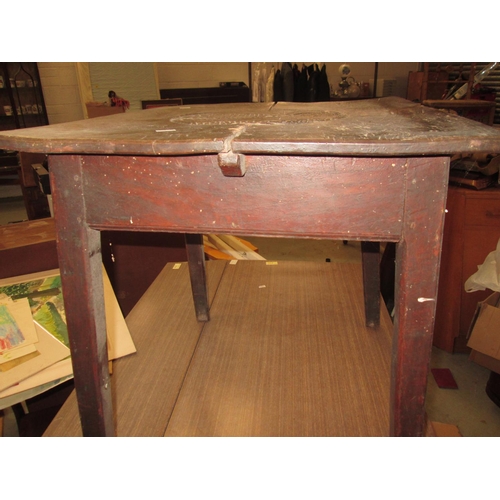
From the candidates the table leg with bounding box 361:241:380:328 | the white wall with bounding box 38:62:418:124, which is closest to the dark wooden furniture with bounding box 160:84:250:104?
the white wall with bounding box 38:62:418:124

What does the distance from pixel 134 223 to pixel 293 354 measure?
0.72 m

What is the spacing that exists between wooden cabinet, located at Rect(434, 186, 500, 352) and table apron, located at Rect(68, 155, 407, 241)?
1.44m

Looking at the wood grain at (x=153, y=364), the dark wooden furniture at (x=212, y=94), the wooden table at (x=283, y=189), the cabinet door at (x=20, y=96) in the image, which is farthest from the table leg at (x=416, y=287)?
the cabinet door at (x=20, y=96)

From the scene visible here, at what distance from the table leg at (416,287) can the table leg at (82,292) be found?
0.45 m

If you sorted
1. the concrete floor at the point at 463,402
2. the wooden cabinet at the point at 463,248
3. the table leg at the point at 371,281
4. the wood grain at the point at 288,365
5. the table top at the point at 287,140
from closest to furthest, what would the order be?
the table top at the point at 287,140
the wood grain at the point at 288,365
the table leg at the point at 371,281
the concrete floor at the point at 463,402
the wooden cabinet at the point at 463,248

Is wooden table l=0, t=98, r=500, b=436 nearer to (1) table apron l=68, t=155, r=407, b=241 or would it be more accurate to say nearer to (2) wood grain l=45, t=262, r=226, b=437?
(1) table apron l=68, t=155, r=407, b=241

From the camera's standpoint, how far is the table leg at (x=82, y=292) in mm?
617

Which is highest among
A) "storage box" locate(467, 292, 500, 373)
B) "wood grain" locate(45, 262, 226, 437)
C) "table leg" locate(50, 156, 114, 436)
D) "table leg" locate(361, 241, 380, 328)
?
"table leg" locate(50, 156, 114, 436)

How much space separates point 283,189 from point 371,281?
0.78 metres

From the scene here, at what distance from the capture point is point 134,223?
2.02ft

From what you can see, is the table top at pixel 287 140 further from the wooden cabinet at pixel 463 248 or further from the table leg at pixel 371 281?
the wooden cabinet at pixel 463 248

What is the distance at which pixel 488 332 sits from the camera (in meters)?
1.60

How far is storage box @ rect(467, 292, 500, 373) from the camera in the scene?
5.15 feet

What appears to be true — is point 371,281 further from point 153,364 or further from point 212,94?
point 212,94
